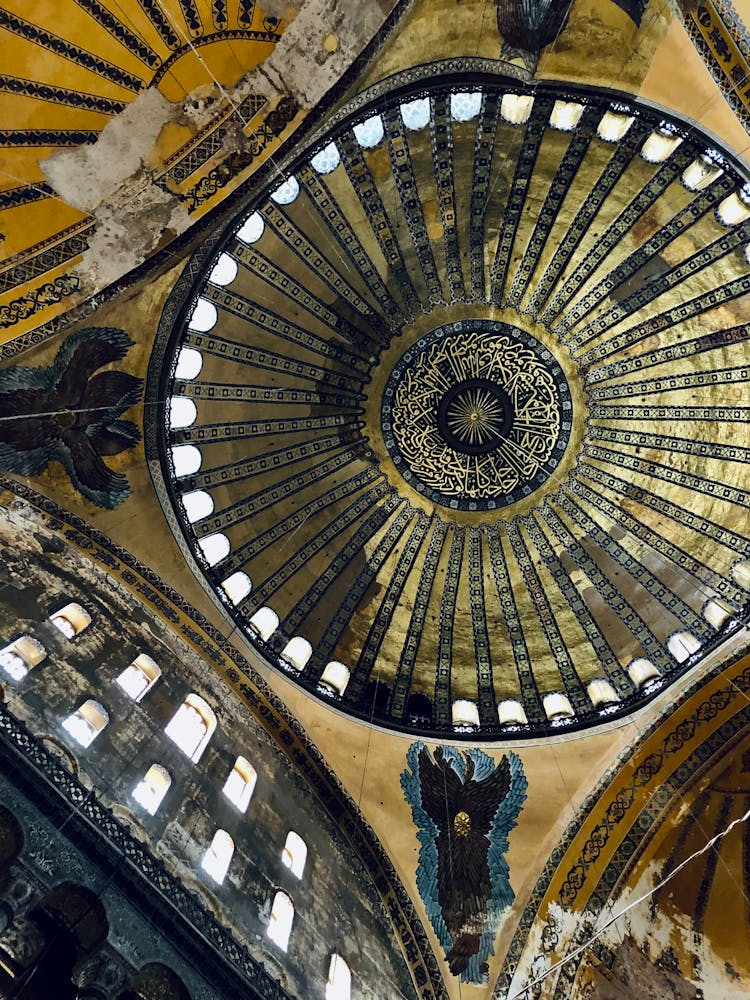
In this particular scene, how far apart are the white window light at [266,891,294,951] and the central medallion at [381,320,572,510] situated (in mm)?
6431

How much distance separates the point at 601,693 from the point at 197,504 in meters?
6.94

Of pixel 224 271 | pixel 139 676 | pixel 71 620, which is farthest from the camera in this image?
pixel 224 271

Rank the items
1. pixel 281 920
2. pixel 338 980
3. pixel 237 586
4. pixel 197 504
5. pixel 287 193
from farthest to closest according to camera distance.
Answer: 1. pixel 237 586
2. pixel 197 504
3. pixel 287 193
4. pixel 338 980
5. pixel 281 920

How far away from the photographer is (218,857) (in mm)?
7520

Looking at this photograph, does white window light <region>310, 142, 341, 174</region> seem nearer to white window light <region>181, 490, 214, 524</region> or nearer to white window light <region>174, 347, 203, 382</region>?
white window light <region>174, 347, 203, 382</region>

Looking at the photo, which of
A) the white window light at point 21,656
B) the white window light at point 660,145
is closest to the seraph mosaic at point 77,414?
the white window light at point 21,656

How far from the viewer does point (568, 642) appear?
37.3 ft

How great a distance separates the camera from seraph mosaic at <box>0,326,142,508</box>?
8.42m

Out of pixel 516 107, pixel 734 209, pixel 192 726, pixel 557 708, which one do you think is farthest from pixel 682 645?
pixel 516 107

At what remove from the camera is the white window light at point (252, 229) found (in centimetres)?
912

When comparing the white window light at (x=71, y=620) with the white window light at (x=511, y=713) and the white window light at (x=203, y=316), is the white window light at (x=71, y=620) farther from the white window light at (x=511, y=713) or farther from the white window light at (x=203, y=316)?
the white window light at (x=511, y=713)

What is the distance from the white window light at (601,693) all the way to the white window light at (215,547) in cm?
616

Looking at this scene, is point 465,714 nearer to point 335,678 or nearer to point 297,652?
point 335,678

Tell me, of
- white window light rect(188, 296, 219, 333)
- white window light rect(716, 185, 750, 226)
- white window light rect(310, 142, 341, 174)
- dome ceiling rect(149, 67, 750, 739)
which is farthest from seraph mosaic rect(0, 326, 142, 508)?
white window light rect(716, 185, 750, 226)
